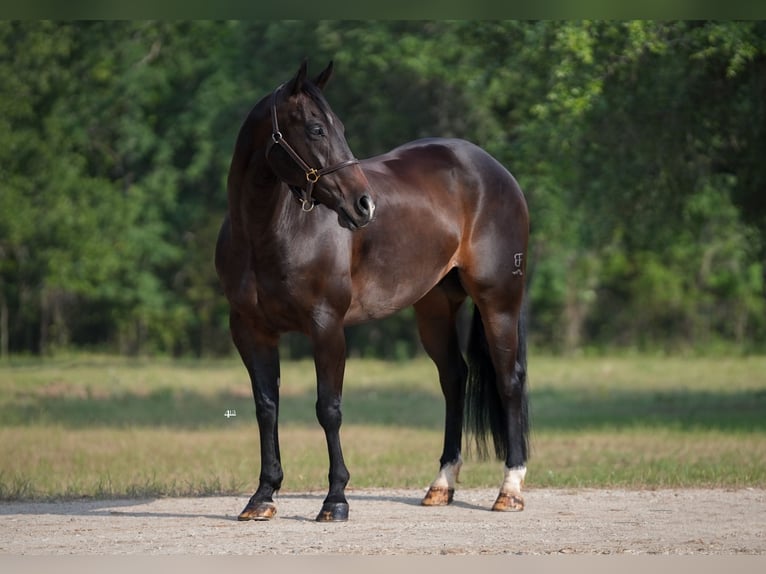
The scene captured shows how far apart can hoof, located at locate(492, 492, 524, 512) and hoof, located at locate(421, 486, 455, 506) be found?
42 centimetres

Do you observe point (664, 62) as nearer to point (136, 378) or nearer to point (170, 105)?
point (136, 378)

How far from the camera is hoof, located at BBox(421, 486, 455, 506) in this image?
9164mm

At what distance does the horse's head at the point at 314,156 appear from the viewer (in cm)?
768

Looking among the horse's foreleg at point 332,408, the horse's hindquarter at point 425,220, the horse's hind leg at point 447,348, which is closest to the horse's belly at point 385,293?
the horse's hindquarter at point 425,220

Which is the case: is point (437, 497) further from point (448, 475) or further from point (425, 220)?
point (425, 220)

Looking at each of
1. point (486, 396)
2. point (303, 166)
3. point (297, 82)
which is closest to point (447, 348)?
point (486, 396)

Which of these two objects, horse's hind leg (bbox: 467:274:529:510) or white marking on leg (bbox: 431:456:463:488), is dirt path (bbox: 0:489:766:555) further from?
horse's hind leg (bbox: 467:274:529:510)

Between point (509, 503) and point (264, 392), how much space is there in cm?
176

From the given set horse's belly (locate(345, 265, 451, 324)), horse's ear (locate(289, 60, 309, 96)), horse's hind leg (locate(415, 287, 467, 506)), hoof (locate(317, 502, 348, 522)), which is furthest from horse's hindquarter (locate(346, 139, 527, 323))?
hoof (locate(317, 502, 348, 522))

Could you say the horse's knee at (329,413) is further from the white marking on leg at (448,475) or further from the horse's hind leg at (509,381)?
the horse's hind leg at (509,381)

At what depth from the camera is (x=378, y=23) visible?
1245 inches

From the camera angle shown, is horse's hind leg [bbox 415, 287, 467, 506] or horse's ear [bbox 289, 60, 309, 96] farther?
horse's hind leg [bbox 415, 287, 467, 506]

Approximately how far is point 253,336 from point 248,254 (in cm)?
53

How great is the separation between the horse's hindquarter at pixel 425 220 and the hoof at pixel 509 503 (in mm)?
1397
